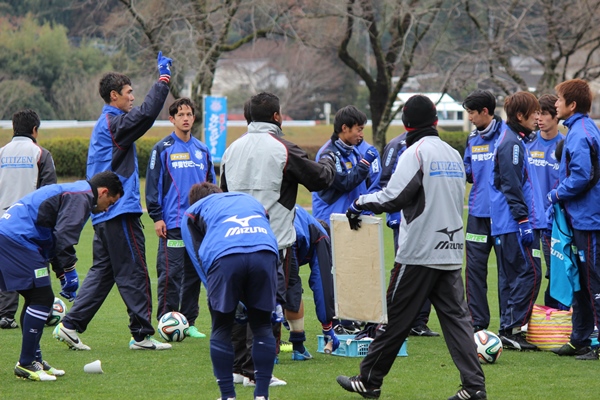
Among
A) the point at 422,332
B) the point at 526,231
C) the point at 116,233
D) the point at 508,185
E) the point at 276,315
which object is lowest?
the point at 422,332

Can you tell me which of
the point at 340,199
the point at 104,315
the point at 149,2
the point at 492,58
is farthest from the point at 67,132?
the point at 340,199

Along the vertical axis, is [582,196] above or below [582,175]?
below

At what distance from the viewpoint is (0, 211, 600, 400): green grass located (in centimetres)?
666

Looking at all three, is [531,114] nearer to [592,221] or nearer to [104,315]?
[592,221]

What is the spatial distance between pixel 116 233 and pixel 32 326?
1487 mm

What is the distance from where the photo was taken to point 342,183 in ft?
28.3

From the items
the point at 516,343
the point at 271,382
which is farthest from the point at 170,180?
the point at 516,343

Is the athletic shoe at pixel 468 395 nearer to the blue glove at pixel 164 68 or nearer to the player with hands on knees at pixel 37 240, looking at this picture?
the player with hands on knees at pixel 37 240

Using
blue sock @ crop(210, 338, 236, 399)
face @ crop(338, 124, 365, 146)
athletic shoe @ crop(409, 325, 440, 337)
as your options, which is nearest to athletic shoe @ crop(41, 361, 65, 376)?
blue sock @ crop(210, 338, 236, 399)

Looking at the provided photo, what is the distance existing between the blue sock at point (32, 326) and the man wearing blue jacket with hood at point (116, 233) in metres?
1.19

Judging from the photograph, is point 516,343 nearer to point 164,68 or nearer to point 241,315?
point 241,315

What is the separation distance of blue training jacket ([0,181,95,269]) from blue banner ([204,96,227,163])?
19.5 meters

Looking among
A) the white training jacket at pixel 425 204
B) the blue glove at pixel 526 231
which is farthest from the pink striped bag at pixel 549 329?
the white training jacket at pixel 425 204

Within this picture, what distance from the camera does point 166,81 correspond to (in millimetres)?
7883
